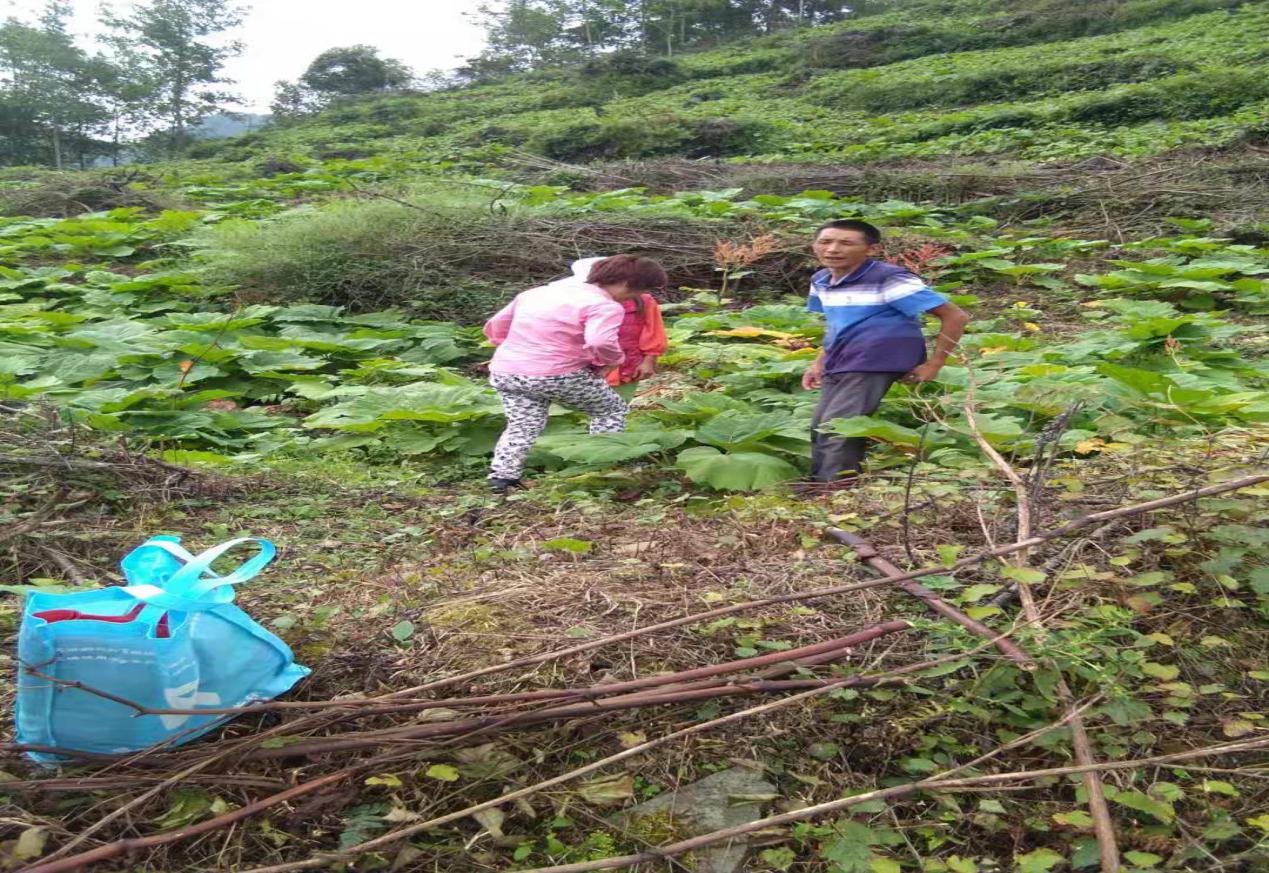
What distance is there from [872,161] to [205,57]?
41784 millimetres

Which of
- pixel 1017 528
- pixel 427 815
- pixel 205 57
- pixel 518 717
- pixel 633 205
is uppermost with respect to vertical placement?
pixel 205 57

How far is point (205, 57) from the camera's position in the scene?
4591cm

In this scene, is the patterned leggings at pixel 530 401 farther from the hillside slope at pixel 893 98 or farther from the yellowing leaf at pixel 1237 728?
the hillside slope at pixel 893 98

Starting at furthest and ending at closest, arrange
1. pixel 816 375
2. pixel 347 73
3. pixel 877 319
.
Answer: pixel 347 73, pixel 816 375, pixel 877 319

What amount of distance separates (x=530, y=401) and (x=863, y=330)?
1667mm

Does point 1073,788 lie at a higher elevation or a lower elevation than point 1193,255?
lower

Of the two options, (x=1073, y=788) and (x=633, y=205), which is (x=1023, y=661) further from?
(x=633, y=205)

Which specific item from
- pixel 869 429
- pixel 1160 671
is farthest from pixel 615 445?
pixel 1160 671

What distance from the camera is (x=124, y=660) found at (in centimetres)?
206

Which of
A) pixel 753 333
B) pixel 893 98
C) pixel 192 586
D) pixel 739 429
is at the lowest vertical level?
pixel 739 429

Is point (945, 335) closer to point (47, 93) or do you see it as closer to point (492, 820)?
point (492, 820)

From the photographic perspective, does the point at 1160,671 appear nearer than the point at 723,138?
Yes

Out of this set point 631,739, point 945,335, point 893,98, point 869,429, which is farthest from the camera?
point 893,98

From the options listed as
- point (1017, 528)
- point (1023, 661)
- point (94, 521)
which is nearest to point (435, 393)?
point (94, 521)
